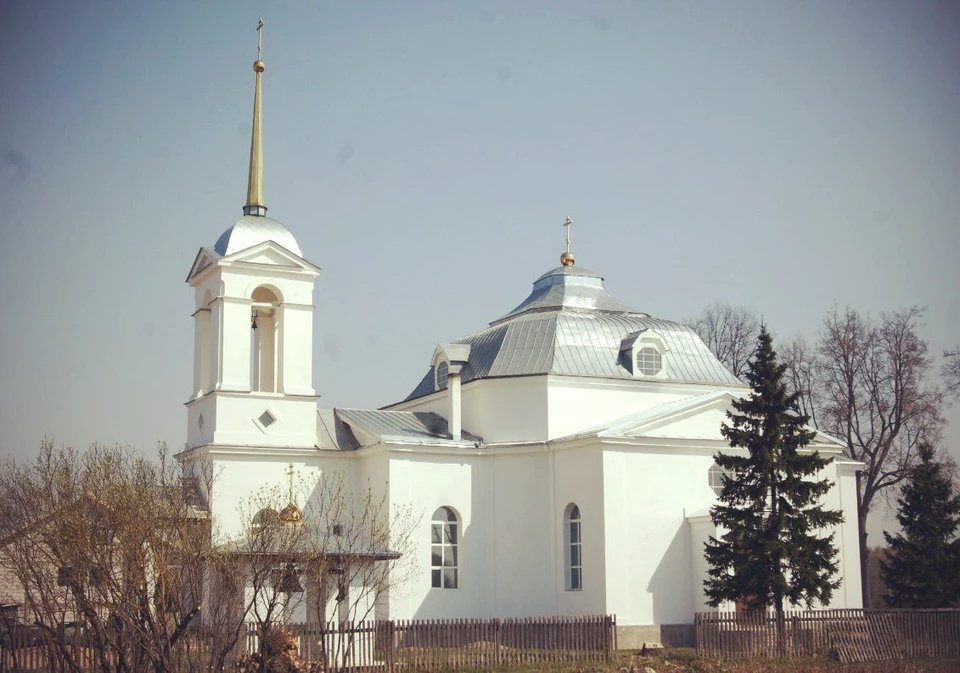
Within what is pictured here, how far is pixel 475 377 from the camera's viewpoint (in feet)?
123

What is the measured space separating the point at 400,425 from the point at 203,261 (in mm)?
7549

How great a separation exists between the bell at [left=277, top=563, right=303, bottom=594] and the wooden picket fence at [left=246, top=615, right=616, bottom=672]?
1.86 meters

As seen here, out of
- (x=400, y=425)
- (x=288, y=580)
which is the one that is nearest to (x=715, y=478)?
(x=400, y=425)

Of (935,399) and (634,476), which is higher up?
(935,399)

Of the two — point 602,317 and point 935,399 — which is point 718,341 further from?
point 602,317

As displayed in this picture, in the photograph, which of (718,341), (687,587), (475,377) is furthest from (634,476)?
(718,341)

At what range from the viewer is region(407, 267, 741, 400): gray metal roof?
37.2 metres

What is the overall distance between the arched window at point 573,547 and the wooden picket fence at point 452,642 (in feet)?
11.5

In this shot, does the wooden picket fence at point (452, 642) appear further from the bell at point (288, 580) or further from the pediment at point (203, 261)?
the pediment at point (203, 261)

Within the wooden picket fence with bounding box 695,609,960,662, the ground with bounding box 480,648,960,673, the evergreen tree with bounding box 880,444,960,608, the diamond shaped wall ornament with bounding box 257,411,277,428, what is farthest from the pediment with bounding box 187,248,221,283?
the evergreen tree with bounding box 880,444,960,608

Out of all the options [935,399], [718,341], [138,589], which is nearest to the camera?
[138,589]

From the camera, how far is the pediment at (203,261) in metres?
35.1

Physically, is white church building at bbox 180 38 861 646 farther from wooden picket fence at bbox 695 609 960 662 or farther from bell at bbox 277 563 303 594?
bell at bbox 277 563 303 594

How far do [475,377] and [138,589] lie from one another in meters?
17.5
